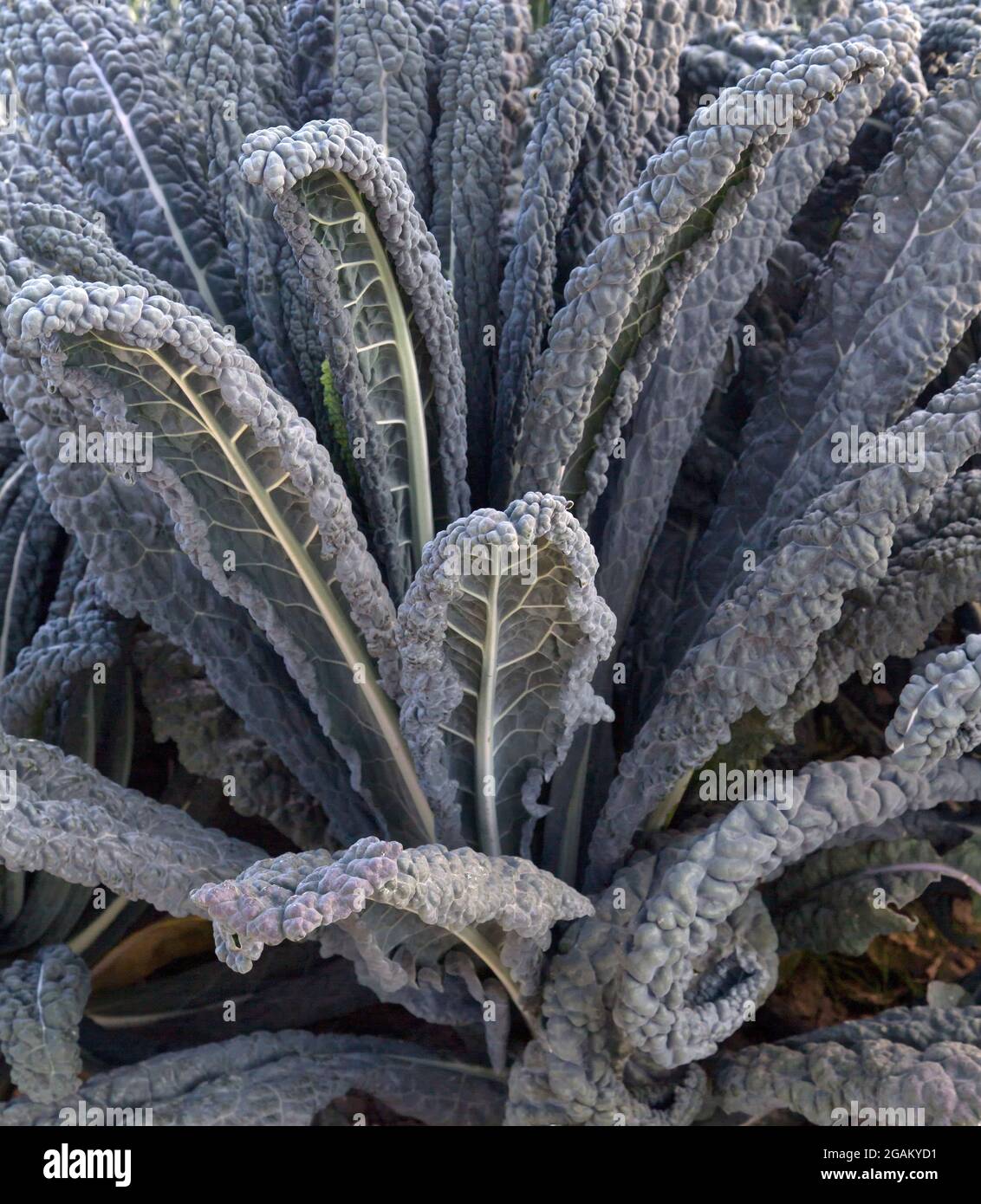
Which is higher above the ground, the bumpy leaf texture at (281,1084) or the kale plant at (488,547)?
the kale plant at (488,547)

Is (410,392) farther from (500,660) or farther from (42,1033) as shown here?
(42,1033)

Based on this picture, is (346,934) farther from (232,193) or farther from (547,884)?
(232,193)

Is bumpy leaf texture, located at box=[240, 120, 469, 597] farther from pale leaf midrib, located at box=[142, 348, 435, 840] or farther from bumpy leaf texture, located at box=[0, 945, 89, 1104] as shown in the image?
bumpy leaf texture, located at box=[0, 945, 89, 1104]

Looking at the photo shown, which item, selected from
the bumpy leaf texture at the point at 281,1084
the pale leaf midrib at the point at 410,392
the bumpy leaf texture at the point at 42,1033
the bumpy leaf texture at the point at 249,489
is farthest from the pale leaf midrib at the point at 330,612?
the bumpy leaf texture at the point at 42,1033

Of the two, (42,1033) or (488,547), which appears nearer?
(488,547)

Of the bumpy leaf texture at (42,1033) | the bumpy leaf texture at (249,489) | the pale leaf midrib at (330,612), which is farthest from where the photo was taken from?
the bumpy leaf texture at (42,1033)

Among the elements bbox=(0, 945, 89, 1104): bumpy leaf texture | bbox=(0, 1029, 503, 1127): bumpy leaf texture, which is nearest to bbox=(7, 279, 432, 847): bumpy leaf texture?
bbox=(0, 1029, 503, 1127): bumpy leaf texture

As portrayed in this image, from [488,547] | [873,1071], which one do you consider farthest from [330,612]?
[873,1071]

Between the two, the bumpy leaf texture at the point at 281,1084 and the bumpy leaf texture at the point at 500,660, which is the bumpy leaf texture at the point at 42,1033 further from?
the bumpy leaf texture at the point at 500,660
